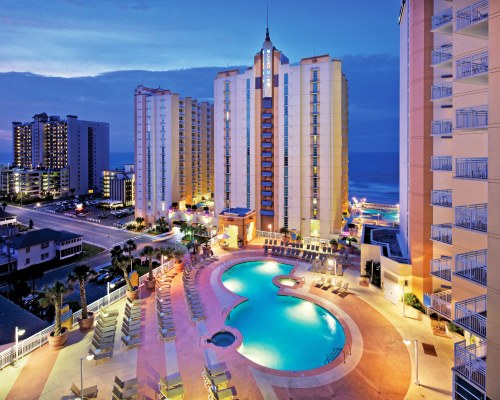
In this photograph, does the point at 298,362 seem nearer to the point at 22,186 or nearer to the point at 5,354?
the point at 5,354

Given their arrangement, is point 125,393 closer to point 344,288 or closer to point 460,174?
point 460,174

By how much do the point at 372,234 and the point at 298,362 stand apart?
62.1ft

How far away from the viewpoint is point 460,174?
1385 cm

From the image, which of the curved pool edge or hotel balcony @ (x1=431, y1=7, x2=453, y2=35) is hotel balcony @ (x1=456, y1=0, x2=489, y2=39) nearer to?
hotel balcony @ (x1=431, y1=7, x2=453, y2=35)

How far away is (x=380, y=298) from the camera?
24.5m

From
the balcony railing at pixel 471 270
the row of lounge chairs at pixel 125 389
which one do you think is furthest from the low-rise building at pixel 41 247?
the balcony railing at pixel 471 270

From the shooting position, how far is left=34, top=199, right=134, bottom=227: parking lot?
62.4m

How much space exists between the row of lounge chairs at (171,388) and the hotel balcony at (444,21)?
2278 centimetres

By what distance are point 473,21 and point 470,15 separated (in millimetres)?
406

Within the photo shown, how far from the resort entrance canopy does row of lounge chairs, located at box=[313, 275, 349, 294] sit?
45.5ft

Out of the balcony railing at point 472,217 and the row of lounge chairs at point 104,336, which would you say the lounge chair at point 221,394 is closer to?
the row of lounge chairs at point 104,336

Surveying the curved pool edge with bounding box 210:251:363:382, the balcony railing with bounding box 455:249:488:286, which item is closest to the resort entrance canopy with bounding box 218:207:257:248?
the curved pool edge with bounding box 210:251:363:382

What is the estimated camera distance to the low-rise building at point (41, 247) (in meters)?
35.4

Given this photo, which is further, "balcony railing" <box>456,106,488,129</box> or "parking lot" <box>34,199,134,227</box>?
"parking lot" <box>34,199,134,227</box>
